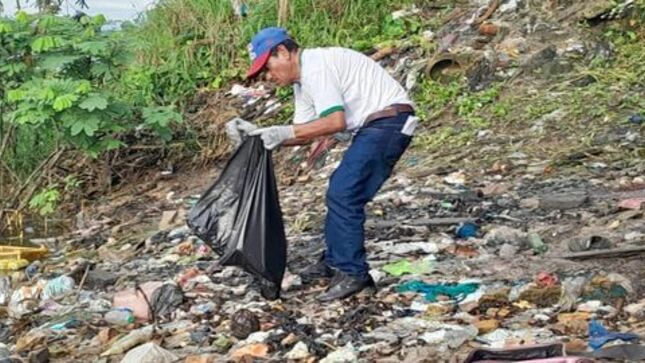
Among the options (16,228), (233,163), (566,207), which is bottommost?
(16,228)

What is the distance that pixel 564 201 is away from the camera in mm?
5449

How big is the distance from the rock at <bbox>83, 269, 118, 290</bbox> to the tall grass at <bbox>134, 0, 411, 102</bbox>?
14.8 feet

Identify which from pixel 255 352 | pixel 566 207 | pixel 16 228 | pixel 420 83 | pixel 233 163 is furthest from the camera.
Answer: pixel 420 83

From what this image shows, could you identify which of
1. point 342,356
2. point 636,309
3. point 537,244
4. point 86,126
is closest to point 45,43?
point 86,126

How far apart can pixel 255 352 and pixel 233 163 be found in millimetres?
937

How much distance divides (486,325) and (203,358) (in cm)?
114

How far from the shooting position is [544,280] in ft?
13.3

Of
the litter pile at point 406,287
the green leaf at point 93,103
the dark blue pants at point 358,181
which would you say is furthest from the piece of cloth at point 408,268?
the green leaf at point 93,103

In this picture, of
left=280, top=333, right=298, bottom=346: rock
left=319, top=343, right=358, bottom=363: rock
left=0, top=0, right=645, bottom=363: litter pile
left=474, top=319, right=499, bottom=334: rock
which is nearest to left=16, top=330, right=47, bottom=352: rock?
left=0, top=0, right=645, bottom=363: litter pile

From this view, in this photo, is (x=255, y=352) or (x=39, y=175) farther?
(x=39, y=175)

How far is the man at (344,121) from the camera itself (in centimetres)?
381

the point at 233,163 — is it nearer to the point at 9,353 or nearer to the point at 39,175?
the point at 9,353

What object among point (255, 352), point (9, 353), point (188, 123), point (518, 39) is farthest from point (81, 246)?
point (518, 39)

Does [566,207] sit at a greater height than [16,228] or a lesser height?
greater
